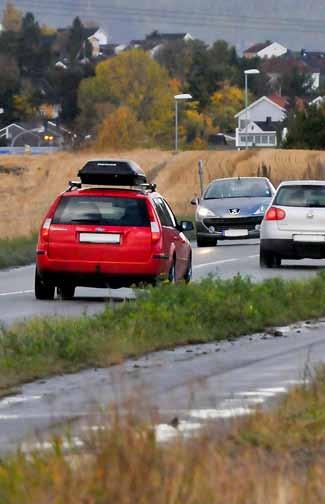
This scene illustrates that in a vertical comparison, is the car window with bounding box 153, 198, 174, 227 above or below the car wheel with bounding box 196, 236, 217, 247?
above

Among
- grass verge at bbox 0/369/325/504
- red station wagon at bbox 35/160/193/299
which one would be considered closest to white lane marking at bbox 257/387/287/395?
grass verge at bbox 0/369/325/504

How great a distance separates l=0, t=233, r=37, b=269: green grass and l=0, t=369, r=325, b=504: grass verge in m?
25.6

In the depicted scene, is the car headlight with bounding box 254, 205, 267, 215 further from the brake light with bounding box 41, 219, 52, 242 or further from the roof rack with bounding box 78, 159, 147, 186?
the brake light with bounding box 41, 219, 52, 242

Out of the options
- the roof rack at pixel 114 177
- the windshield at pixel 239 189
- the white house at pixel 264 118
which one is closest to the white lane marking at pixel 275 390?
the roof rack at pixel 114 177

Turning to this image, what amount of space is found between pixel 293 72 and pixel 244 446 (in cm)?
18905

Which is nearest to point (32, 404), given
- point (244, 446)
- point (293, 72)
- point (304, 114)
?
point (244, 446)

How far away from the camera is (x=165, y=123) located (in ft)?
488

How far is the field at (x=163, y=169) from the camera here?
82.2 m

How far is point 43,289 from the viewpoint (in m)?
23.6

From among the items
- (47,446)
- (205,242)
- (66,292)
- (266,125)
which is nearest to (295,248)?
(66,292)

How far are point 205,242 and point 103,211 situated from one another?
18.3m

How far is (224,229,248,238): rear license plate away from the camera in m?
40.9

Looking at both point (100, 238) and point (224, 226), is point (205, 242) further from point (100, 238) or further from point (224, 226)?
point (100, 238)

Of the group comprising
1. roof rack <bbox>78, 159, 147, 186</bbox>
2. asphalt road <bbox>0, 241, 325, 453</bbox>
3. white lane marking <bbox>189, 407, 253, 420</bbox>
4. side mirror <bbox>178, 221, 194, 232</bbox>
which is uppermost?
white lane marking <bbox>189, 407, 253, 420</bbox>
